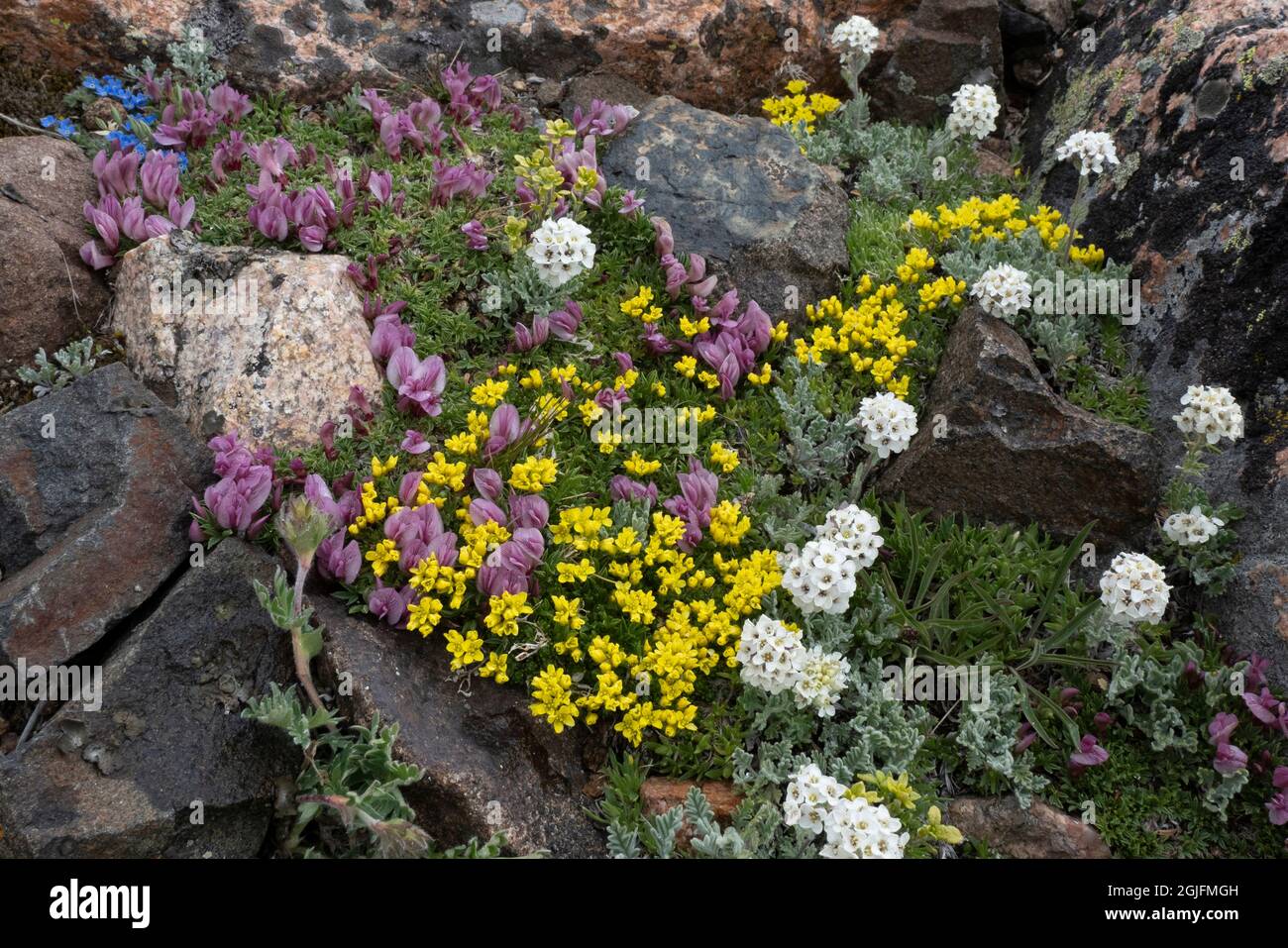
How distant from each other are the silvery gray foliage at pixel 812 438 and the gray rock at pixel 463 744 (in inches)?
78.6

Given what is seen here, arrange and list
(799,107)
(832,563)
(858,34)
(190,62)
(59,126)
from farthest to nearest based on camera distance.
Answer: (799,107) → (858,34) → (190,62) → (59,126) → (832,563)

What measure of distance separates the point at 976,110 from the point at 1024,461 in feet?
10.9

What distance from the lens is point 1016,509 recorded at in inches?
208

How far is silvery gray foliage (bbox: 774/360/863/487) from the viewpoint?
5.42m

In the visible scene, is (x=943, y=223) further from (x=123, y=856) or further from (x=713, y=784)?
(x=123, y=856)

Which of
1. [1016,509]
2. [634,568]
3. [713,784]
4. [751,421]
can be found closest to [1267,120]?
[1016,509]

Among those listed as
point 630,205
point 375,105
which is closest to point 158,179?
point 375,105

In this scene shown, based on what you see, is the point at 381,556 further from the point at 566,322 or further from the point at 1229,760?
the point at 1229,760

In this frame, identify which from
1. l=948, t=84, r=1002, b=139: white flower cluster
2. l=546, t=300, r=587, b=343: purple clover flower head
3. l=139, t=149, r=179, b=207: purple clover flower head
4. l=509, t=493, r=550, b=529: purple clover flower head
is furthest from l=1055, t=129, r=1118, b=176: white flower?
l=139, t=149, r=179, b=207: purple clover flower head

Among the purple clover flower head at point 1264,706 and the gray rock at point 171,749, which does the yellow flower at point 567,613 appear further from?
the purple clover flower head at point 1264,706

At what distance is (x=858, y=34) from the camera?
7.37 m

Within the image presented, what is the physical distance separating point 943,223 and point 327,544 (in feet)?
14.7

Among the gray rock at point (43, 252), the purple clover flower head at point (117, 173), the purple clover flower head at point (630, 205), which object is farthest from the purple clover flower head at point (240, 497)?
the purple clover flower head at point (630, 205)

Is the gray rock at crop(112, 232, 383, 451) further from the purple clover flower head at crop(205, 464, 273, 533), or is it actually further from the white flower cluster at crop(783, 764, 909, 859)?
the white flower cluster at crop(783, 764, 909, 859)
